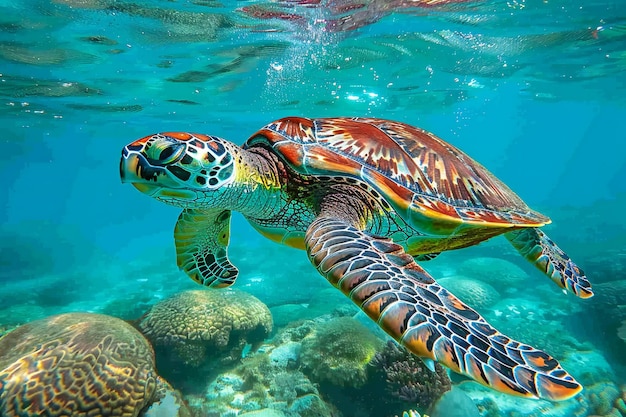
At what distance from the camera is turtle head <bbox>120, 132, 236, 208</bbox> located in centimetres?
223

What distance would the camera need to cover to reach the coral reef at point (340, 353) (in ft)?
14.9

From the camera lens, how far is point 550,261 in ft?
12.1

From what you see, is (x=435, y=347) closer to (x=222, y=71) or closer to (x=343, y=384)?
(x=343, y=384)

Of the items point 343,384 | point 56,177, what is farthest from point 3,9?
point 56,177

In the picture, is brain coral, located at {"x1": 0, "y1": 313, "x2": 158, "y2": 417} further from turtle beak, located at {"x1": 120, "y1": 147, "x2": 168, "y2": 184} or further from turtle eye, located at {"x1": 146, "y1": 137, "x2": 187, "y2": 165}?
turtle eye, located at {"x1": 146, "y1": 137, "x2": 187, "y2": 165}

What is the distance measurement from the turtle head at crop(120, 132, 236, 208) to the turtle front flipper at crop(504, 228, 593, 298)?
301 centimetres

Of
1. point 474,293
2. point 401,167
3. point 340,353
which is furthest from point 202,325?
point 474,293

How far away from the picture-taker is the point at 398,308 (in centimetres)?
154

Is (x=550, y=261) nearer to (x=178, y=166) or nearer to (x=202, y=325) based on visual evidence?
(x=178, y=166)

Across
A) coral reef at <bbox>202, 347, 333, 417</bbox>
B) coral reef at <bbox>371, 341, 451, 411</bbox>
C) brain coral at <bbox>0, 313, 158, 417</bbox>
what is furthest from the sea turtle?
coral reef at <bbox>202, 347, 333, 417</bbox>

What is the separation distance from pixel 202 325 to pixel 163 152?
387 centimetres

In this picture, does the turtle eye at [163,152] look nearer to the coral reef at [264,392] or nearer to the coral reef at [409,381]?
the coral reef at [264,392]

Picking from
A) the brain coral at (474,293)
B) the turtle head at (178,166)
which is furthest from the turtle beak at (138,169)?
the brain coral at (474,293)

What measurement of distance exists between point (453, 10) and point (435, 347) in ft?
34.5
